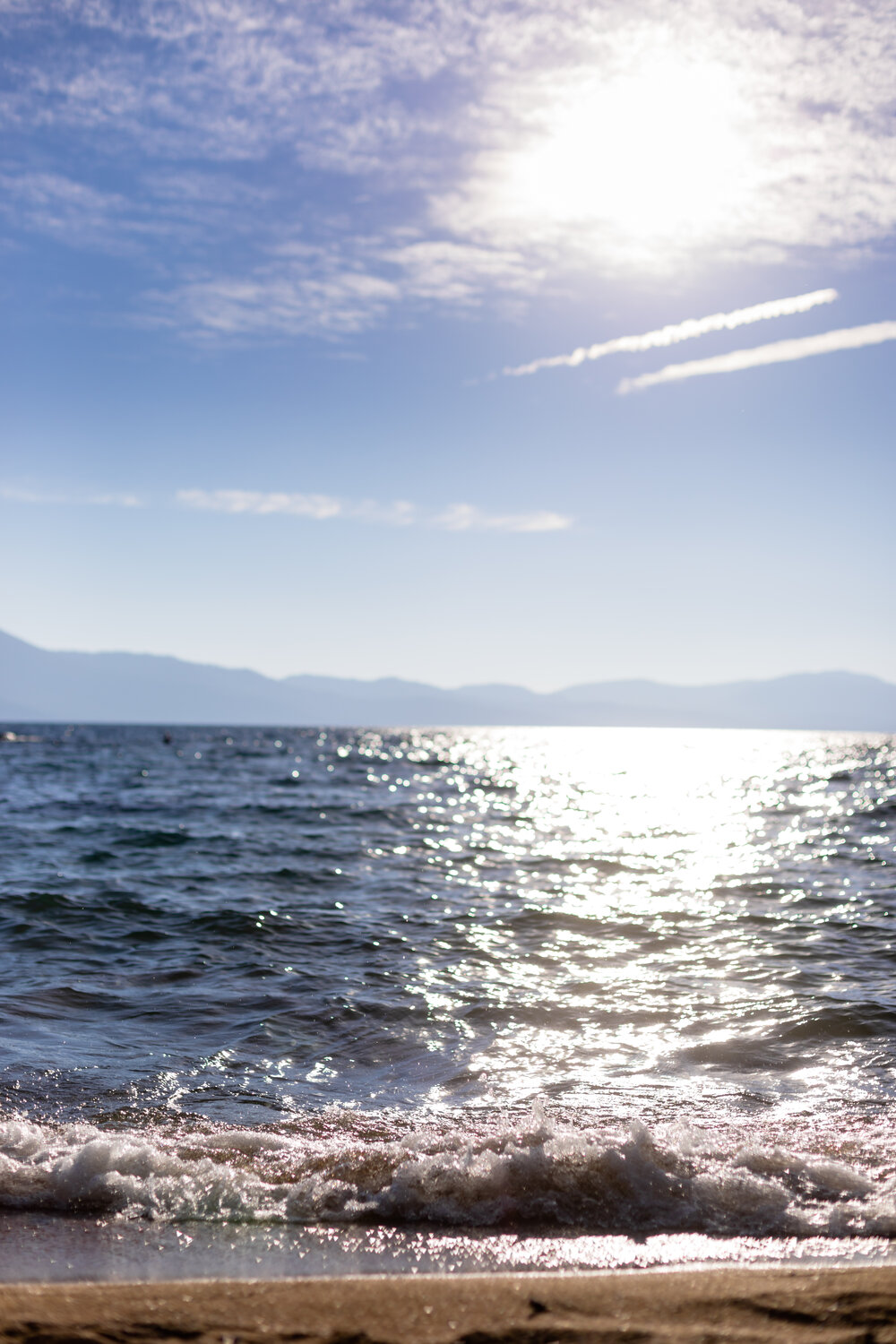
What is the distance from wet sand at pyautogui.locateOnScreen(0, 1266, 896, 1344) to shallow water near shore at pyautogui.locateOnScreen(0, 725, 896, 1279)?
0.45 metres

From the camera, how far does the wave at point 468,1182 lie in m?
5.05

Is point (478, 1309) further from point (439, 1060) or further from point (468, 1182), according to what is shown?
point (439, 1060)

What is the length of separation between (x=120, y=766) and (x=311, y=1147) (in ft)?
169

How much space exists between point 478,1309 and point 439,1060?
4.13m

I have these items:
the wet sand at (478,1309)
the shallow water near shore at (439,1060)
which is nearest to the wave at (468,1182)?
the shallow water near shore at (439,1060)

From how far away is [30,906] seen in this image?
539 inches

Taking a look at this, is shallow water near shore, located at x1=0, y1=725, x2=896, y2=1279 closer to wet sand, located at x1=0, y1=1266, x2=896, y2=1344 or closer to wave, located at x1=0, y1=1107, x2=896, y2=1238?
wave, located at x1=0, y1=1107, x2=896, y2=1238

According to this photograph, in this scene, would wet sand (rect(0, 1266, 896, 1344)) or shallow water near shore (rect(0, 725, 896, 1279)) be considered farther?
shallow water near shore (rect(0, 725, 896, 1279))

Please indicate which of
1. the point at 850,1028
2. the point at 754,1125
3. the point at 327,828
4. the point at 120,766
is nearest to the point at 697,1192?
the point at 754,1125

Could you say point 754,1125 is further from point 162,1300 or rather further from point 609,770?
point 609,770

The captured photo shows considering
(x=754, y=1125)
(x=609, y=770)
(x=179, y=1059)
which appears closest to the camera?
(x=754, y=1125)

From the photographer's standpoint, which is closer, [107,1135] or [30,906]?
[107,1135]

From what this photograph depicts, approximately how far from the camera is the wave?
5.05 metres

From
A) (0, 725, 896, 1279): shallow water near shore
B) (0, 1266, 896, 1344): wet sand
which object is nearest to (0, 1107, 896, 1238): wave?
(0, 725, 896, 1279): shallow water near shore
